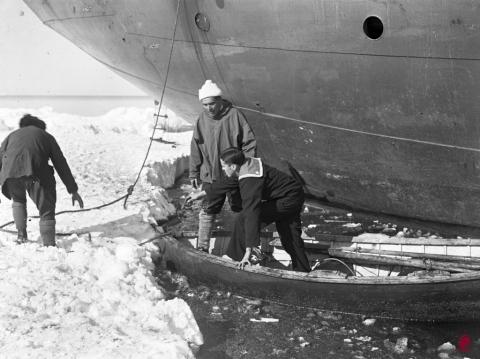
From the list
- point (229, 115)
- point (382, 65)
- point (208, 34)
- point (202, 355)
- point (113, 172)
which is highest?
point (208, 34)

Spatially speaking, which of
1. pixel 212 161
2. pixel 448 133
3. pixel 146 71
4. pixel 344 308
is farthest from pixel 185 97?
pixel 344 308

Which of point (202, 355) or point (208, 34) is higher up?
point (208, 34)

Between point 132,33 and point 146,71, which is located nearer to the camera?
point 132,33

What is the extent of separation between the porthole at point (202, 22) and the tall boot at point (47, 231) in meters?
3.14

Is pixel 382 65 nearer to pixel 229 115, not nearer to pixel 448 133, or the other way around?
pixel 448 133

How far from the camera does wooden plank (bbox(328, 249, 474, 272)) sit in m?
6.00

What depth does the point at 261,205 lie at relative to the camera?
6066 mm

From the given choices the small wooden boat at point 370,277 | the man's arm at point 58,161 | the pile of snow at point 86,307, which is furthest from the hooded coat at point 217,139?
the man's arm at point 58,161

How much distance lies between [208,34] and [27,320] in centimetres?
447

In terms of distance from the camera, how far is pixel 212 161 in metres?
7.13

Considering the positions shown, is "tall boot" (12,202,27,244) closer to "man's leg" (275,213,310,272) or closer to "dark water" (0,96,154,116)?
"man's leg" (275,213,310,272)

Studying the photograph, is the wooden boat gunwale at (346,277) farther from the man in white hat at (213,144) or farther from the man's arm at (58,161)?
the man's arm at (58,161)

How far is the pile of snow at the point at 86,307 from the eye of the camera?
173 inches

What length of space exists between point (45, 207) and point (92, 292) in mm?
1221
